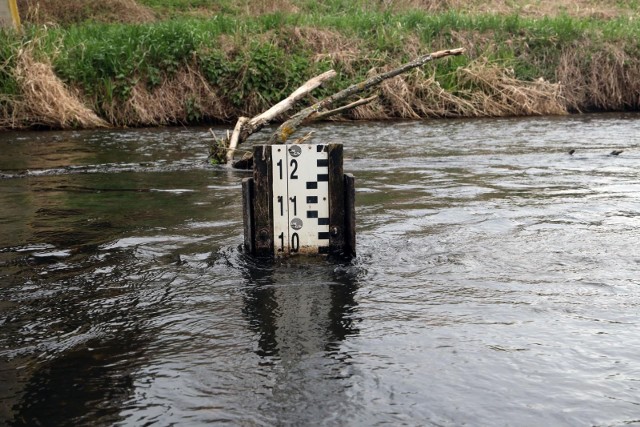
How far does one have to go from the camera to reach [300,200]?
593cm

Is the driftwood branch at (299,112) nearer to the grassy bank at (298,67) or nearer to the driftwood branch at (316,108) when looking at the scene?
the driftwood branch at (316,108)

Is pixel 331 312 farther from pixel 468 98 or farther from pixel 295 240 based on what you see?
pixel 468 98

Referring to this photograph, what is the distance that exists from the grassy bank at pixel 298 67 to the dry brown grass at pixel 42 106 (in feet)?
0.08

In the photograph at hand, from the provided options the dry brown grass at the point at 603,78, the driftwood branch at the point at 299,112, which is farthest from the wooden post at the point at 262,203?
the dry brown grass at the point at 603,78

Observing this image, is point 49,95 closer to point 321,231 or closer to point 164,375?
point 321,231

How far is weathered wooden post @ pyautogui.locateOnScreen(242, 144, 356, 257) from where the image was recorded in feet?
19.3

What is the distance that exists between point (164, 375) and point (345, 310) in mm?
1329

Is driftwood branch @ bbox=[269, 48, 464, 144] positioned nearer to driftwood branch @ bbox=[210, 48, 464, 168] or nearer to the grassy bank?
driftwood branch @ bbox=[210, 48, 464, 168]

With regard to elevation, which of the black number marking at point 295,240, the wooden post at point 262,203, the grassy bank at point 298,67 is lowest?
the black number marking at point 295,240

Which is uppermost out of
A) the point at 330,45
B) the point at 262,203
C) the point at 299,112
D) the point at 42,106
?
the point at 330,45

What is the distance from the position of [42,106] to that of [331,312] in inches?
551

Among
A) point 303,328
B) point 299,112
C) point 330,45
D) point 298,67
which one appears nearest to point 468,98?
point 330,45

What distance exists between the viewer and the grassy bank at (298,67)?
59.2ft

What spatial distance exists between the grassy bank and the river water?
8890mm
